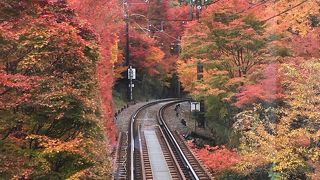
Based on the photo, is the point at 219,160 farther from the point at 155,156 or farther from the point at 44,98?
the point at 44,98

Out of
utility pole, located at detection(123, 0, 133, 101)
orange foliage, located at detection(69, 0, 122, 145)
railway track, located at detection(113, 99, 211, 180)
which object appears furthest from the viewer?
utility pole, located at detection(123, 0, 133, 101)

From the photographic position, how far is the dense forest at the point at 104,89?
396 inches

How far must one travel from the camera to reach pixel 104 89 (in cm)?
2417

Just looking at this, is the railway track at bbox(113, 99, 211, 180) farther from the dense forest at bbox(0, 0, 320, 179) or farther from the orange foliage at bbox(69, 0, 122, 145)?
the orange foliage at bbox(69, 0, 122, 145)

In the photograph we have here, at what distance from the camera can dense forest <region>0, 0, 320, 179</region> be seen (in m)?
10.1

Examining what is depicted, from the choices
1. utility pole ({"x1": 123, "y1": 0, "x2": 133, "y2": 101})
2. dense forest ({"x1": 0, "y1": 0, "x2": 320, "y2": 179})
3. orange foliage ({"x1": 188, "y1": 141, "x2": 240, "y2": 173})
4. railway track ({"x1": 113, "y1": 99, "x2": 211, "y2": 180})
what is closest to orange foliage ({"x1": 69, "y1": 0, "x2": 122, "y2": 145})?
dense forest ({"x1": 0, "y1": 0, "x2": 320, "y2": 179})

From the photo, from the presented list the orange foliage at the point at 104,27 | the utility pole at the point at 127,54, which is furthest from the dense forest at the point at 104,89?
the utility pole at the point at 127,54

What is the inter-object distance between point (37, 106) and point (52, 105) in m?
0.64

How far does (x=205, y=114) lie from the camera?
98.7ft

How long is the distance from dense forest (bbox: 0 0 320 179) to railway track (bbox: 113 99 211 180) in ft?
3.54

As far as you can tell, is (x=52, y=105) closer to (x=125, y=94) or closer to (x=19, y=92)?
(x=19, y=92)

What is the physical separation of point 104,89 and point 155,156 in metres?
5.56

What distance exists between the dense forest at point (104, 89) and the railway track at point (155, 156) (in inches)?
42.5

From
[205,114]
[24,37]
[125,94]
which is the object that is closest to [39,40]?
[24,37]
